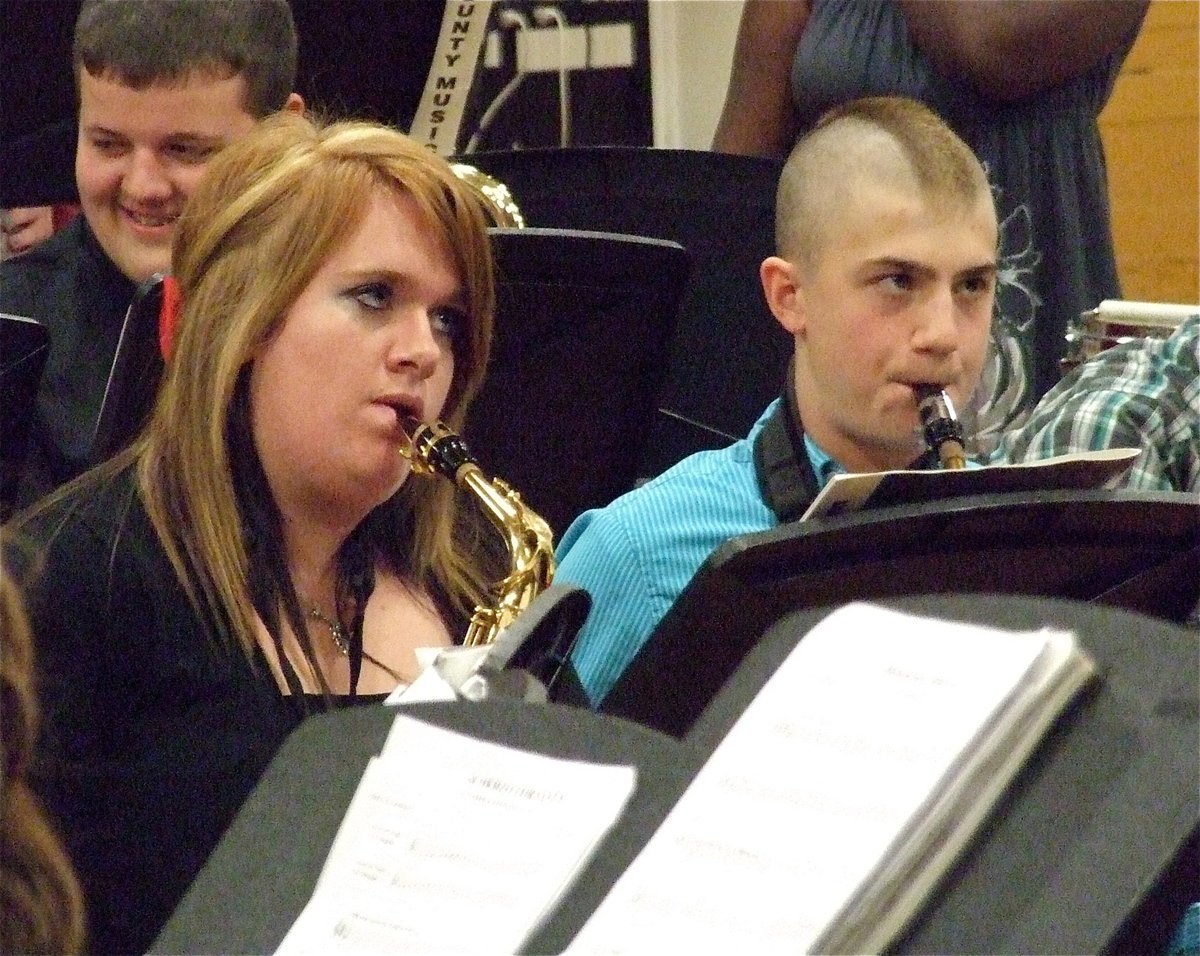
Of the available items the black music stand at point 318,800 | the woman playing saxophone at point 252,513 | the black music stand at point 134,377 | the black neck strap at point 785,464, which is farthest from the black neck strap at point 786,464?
the black music stand at point 318,800

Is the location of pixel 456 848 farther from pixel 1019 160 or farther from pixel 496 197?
pixel 1019 160

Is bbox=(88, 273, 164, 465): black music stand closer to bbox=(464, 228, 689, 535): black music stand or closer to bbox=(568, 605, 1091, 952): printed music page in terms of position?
bbox=(464, 228, 689, 535): black music stand

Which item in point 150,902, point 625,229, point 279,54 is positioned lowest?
point 150,902

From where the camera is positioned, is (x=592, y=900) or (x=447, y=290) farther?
(x=447, y=290)

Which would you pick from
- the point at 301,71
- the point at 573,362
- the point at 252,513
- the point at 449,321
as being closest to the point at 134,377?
the point at 252,513

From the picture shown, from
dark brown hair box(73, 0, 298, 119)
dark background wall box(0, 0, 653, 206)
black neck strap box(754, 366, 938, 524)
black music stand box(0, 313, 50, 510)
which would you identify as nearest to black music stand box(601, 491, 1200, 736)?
black music stand box(0, 313, 50, 510)

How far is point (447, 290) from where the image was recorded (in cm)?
155

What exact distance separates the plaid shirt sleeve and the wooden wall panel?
4.77 feet

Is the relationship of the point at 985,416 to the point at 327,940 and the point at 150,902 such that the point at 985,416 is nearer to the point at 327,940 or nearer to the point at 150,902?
the point at 150,902

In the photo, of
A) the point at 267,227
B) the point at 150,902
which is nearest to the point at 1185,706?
the point at 150,902

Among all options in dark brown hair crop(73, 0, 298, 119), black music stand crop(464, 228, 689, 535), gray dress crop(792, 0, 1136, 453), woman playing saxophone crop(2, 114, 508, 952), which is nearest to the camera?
woman playing saxophone crop(2, 114, 508, 952)

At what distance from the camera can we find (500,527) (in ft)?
5.58

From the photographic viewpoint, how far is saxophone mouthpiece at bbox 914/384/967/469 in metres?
1.62

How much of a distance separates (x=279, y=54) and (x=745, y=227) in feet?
1.80
